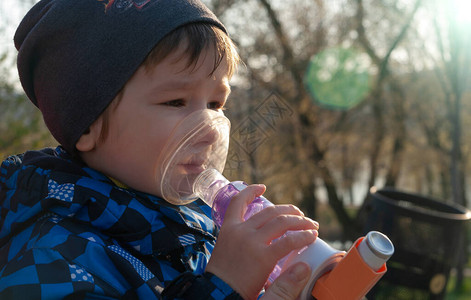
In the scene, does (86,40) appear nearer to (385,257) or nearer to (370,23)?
(385,257)

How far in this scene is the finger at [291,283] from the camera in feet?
3.25

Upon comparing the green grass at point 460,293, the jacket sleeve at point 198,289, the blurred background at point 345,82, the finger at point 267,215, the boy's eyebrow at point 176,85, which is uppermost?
the boy's eyebrow at point 176,85

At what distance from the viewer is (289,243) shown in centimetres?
102

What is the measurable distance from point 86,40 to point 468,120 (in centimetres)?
1413

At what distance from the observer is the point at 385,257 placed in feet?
3.05

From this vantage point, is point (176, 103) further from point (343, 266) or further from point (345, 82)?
point (345, 82)

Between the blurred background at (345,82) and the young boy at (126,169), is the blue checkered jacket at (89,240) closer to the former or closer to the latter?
the young boy at (126,169)

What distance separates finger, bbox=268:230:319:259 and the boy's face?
0.40 meters

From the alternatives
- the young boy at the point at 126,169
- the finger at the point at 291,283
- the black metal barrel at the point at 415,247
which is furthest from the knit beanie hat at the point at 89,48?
the black metal barrel at the point at 415,247

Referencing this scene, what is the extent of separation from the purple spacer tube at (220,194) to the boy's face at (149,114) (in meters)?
0.15

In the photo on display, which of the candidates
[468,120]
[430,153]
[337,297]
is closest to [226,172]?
[337,297]

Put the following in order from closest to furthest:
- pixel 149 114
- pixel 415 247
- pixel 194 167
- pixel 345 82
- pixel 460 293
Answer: pixel 149 114 < pixel 194 167 < pixel 415 247 < pixel 345 82 < pixel 460 293

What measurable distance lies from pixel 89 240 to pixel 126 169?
0.84 feet

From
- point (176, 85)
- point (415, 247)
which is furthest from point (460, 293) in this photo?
point (176, 85)
